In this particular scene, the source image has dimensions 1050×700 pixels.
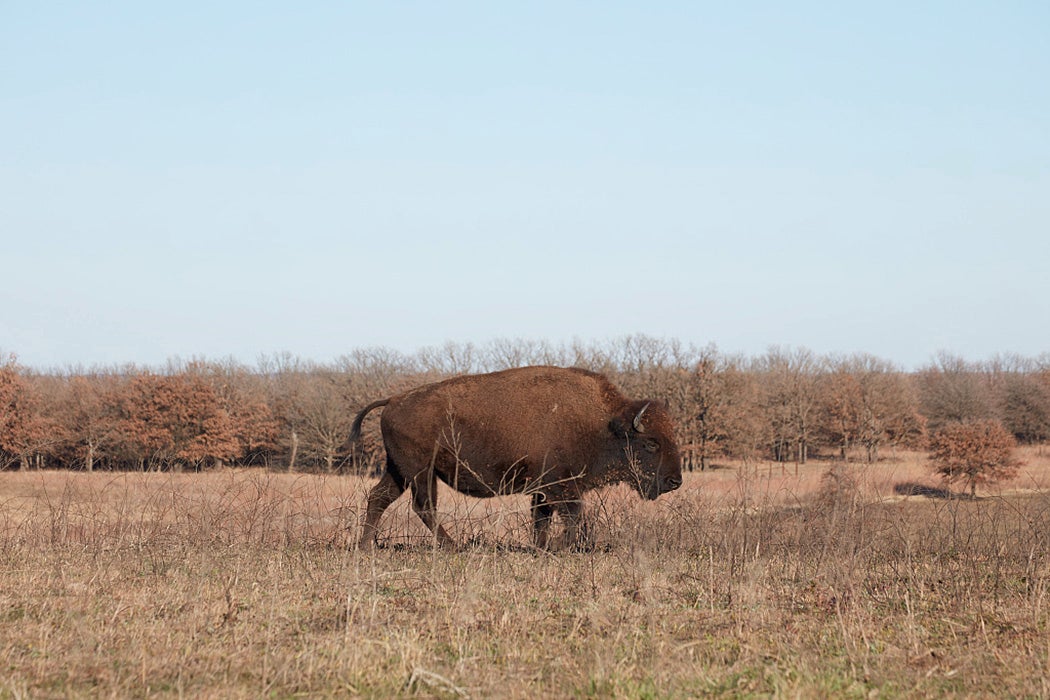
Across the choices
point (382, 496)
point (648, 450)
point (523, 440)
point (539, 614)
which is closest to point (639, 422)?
point (648, 450)

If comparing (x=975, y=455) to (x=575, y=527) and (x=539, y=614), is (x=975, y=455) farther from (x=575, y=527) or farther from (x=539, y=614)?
(x=539, y=614)

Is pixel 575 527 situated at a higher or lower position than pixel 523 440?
lower

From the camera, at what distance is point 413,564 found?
980cm

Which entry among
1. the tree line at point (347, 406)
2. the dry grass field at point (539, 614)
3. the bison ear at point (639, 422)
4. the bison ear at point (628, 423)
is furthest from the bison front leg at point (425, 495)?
the tree line at point (347, 406)

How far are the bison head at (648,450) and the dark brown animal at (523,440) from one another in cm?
1

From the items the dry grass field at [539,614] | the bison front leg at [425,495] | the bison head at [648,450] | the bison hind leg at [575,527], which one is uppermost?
the bison head at [648,450]

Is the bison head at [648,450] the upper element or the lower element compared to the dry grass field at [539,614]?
upper

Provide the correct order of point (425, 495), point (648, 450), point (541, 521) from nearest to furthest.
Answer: point (541, 521), point (425, 495), point (648, 450)

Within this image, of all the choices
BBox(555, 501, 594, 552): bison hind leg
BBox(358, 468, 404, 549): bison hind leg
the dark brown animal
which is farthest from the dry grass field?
the dark brown animal

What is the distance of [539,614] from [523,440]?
576 cm

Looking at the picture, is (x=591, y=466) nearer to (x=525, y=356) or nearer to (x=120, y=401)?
(x=120, y=401)

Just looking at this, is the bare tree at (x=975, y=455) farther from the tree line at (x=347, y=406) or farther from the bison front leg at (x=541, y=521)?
the bison front leg at (x=541, y=521)

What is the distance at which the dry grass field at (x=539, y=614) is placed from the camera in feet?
18.7

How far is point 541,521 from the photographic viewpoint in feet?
40.2
